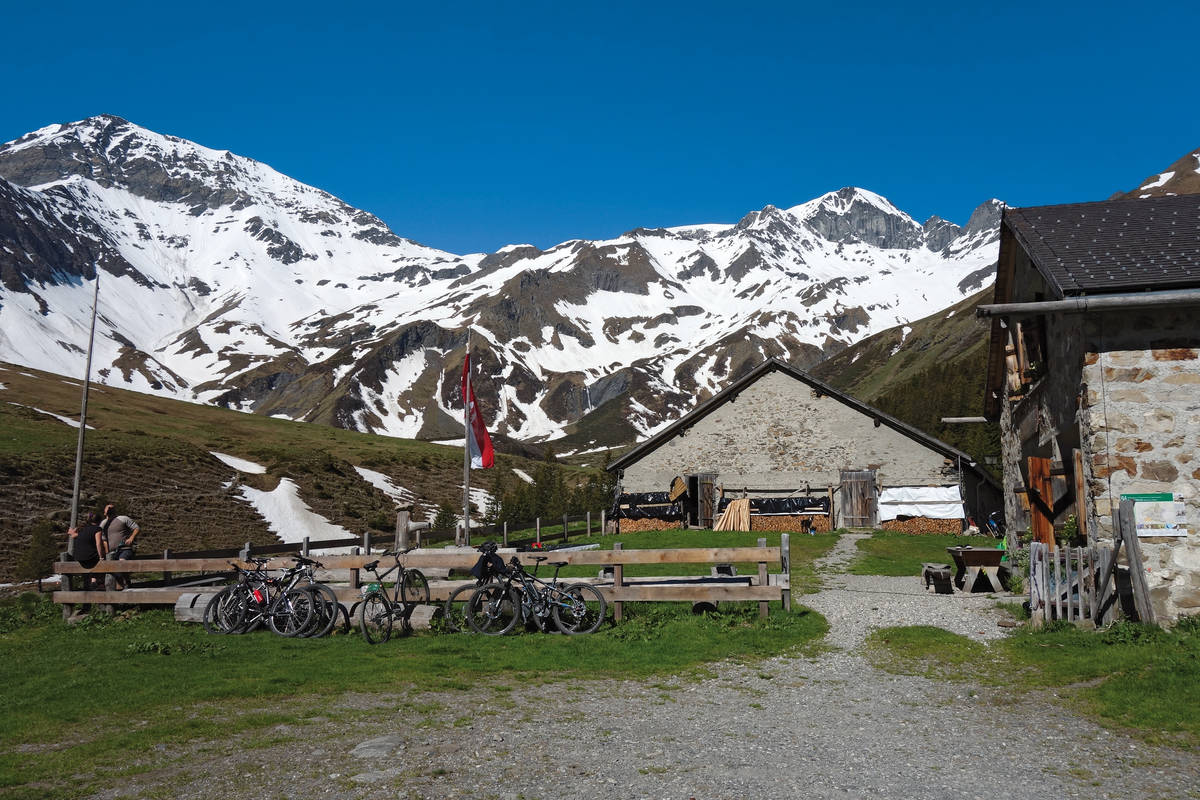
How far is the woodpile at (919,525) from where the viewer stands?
117 feet

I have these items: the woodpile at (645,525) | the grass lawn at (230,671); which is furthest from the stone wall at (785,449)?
the grass lawn at (230,671)

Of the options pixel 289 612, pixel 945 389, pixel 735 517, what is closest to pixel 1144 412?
pixel 289 612

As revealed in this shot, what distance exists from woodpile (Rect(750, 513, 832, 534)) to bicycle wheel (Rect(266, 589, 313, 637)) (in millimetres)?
25933

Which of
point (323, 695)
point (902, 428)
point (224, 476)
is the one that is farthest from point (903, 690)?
point (224, 476)

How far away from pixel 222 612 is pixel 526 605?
5435mm

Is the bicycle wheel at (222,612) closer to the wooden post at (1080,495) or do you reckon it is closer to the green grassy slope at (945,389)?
the wooden post at (1080,495)

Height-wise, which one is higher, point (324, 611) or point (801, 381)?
point (801, 381)

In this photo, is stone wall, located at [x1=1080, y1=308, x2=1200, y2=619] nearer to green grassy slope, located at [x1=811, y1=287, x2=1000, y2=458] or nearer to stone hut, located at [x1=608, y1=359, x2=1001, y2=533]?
stone hut, located at [x1=608, y1=359, x2=1001, y2=533]

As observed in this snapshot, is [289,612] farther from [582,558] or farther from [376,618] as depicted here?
[582,558]

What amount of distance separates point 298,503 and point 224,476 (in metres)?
6.04

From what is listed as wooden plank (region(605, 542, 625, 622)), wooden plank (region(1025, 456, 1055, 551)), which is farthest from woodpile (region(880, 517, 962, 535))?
wooden plank (region(605, 542, 625, 622))

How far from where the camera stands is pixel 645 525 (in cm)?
3841

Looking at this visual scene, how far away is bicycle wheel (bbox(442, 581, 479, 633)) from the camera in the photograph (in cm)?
1323

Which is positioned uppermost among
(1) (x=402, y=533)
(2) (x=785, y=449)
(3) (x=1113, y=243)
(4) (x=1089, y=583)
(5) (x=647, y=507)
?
(3) (x=1113, y=243)
